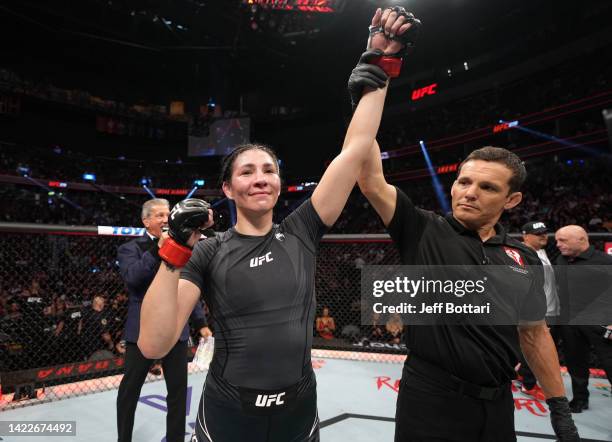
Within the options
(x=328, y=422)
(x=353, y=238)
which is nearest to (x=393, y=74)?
(x=328, y=422)

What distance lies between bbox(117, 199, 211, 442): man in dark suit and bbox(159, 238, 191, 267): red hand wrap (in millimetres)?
1337

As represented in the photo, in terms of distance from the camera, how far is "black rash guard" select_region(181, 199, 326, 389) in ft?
4.32

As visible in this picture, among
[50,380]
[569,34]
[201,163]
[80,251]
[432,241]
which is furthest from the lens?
[201,163]

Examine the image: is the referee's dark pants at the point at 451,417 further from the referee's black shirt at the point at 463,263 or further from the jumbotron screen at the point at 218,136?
the jumbotron screen at the point at 218,136

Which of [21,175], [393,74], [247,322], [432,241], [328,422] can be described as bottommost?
[328,422]

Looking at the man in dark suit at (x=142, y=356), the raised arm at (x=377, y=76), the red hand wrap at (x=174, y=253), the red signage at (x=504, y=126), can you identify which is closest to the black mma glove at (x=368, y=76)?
the raised arm at (x=377, y=76)

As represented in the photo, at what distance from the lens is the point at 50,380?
155 inches

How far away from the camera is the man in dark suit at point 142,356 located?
7.93 ft

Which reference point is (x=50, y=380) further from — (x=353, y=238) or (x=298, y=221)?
(x=298, y=221)

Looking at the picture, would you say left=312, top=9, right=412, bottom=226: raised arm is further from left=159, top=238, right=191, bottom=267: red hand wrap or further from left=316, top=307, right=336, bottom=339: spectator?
left=316, top=307, right=336, bottom=339: spectator

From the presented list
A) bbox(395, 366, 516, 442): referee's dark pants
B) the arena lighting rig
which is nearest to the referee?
bbox(395, 366, 516, 442): referee's dark pants

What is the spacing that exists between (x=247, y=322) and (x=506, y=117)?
17557 millimetres

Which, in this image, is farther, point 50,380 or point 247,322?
point 50,380

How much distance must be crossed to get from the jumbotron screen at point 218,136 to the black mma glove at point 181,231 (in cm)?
2079
